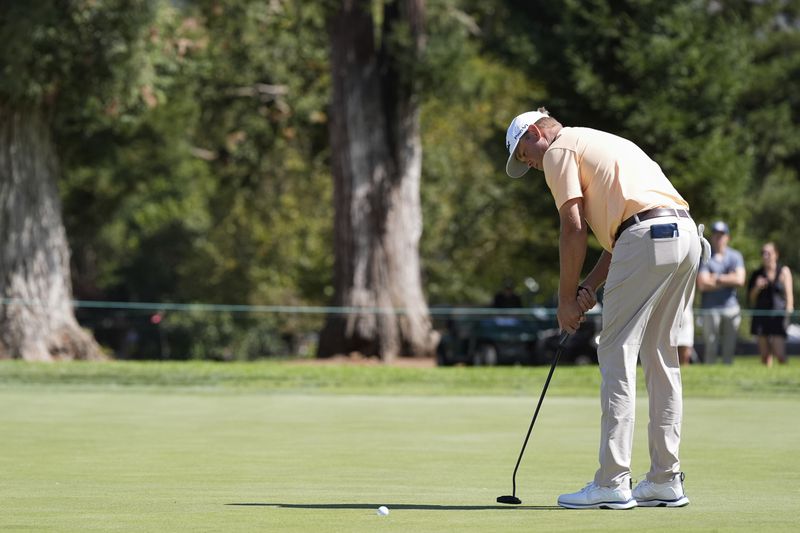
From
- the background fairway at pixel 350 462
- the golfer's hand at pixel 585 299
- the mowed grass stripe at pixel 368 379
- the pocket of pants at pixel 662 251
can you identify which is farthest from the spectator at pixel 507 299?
the pocket of pants at pixel 662 251

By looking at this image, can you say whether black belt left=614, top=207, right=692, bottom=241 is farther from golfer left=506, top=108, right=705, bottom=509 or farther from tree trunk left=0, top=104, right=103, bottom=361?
tree trunk left=0, top=104, right=103, bottom=361

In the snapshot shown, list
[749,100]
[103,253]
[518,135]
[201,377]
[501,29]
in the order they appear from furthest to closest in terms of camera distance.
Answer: [103,253] → [749,100] → [501,29] → [201,377] → [518,135]

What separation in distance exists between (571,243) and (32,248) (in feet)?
67.9

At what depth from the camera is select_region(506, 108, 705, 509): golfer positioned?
6777 millimetres

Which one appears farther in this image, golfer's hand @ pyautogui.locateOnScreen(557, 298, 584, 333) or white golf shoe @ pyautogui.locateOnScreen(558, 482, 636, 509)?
golfer's hand @ pyautogui.locateOnScreen(557, 298, 584, 333)

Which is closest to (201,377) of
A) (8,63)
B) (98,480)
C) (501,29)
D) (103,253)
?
(8,63)

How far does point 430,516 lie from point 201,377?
1347 cm

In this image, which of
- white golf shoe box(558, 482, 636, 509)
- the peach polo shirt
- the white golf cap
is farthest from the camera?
the white golf cap

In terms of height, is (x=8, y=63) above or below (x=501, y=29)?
below

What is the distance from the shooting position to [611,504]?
6.74m

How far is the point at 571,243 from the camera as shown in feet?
22.4

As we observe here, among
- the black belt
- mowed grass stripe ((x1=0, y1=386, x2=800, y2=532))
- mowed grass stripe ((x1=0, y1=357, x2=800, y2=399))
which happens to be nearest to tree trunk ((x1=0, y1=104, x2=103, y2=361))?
mowed grass stripe ((x1=0, y1=357, x2=800, y2=399))

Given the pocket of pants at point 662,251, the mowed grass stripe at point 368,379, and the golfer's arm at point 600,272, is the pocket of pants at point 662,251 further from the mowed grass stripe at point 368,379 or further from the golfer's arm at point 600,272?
the mowed grass stripe at point 368,379

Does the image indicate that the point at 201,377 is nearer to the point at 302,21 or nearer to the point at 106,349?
the point at 302,21
